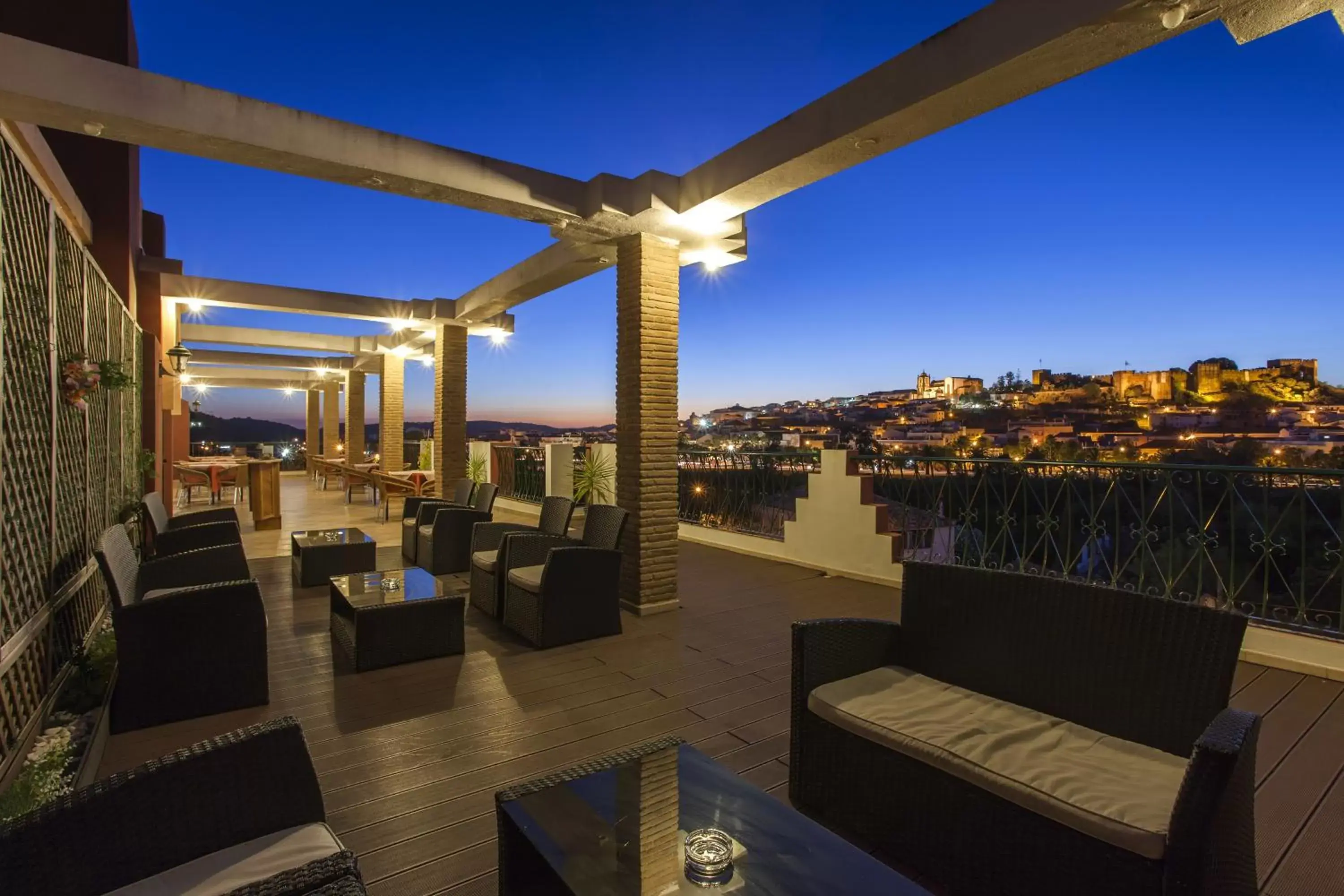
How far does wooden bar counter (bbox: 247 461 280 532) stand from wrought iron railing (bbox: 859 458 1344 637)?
28.6ft

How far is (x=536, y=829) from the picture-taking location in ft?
4.67

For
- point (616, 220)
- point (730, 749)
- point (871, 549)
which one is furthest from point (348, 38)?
point (730, 749)

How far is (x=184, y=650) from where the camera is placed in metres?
2.96

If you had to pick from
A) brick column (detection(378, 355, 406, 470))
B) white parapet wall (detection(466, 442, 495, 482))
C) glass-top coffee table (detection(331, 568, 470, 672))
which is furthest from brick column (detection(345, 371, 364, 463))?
glass-top coffee table (detection(331, 568, 470, 672))

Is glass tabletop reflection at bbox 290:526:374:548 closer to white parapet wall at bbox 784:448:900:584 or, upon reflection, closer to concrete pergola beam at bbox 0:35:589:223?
concrete pergola beam at bbox 0:35:589:223

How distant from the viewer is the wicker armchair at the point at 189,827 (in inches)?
45.3

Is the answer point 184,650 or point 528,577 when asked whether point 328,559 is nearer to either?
point 528,577

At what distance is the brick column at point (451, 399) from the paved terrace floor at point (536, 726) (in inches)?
199

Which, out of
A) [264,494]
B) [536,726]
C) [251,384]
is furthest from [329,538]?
[251,384]

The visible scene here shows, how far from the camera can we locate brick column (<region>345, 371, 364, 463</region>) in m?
15.5

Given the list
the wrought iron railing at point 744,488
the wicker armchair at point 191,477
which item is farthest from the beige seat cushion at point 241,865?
the wicker armchair at point 191,477

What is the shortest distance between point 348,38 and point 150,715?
24.7 feet

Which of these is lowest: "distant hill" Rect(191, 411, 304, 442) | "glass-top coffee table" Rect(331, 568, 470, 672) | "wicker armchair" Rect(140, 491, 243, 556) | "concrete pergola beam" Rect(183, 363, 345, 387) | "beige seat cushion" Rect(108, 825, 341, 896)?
"glass-top coffee table" Rect(331, 568, 470, 672)

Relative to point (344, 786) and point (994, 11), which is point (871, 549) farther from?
point (344, 786)
